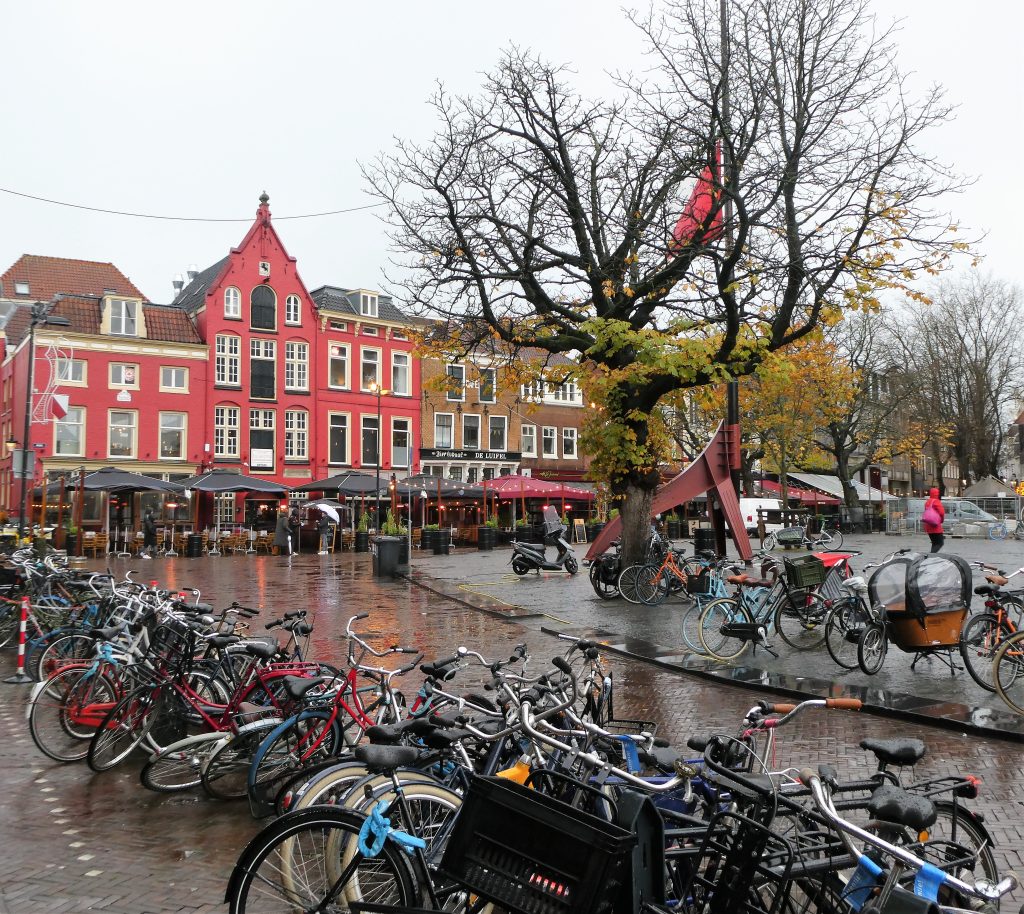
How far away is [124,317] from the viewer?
3600cm

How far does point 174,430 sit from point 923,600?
33.6 m

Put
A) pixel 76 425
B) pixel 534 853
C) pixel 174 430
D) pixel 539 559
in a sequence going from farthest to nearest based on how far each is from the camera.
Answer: pixel 174 430 < pixel 76 425 < pixel 539 559 < pixel 534 853

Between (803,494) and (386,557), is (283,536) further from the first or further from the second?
(803,494)

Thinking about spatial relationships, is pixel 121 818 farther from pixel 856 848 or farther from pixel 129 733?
pixel 856 848

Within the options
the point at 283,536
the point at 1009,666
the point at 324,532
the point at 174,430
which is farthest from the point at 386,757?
the point at 174,430

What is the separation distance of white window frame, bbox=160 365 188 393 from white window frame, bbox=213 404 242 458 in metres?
1.55

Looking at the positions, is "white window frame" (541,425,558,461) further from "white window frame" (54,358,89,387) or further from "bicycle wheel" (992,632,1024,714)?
"bicycle wheel" (992,632,1024,714)

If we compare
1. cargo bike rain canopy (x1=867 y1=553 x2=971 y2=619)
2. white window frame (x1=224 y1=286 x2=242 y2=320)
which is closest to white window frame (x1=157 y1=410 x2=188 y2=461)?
white window frame (x1=224 y1=286 x2=242 y2=320)

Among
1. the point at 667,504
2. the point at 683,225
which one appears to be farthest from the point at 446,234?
the point at 667,504

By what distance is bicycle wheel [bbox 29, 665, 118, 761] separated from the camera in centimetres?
605

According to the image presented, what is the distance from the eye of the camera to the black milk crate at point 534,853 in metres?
2.33

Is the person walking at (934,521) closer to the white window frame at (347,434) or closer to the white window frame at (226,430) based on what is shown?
the white window frame at (347,434)

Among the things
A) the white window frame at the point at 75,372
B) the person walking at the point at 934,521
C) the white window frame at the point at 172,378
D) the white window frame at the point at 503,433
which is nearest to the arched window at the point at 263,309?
the white window frame at the point at 172,378

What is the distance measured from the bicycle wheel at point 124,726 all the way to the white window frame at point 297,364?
34.5m
